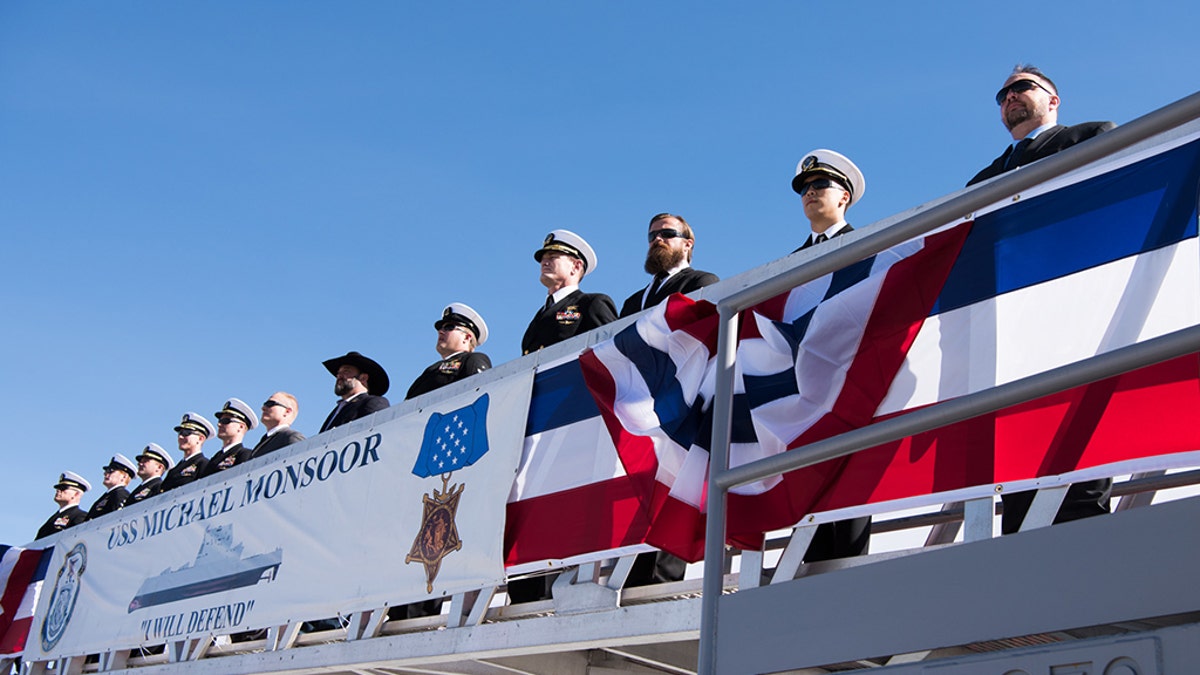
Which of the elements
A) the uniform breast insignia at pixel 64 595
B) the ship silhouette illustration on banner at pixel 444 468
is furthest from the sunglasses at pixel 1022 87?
the uniform breast insignia at pixel 64 595

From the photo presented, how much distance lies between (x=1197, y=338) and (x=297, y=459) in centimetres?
532

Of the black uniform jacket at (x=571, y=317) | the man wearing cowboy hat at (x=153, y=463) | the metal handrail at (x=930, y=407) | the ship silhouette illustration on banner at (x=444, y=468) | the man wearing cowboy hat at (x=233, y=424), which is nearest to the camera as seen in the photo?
the metal handrail at (x=930, y=407)

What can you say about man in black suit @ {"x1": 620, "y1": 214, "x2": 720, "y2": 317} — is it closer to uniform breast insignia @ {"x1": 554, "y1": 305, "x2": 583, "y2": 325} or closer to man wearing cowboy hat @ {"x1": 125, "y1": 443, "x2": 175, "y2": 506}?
uniform breast insignia @ {"x1": 554, "y1": 305, "x2": 583, "y2": 325}

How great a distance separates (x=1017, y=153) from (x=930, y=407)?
2.70 m

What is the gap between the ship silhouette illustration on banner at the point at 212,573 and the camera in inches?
258

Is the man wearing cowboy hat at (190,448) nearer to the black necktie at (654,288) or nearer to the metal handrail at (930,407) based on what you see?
the black necktie at (654,288)

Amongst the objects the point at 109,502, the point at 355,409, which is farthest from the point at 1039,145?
the point at 109,502

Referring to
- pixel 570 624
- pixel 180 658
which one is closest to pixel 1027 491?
pixel 570 624

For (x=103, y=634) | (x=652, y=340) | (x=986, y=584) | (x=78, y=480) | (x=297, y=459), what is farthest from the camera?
(x=78, y=480)

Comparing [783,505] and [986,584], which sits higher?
[783,505]

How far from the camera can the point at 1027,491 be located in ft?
9.95

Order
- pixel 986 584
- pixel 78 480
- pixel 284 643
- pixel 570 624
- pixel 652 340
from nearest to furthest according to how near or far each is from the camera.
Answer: pixel 986 584 → pixel 652 340 → pixel 570 624 → pixel 284 643 → pixel 78 480

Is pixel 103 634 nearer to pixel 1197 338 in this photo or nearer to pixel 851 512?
pixel 851 512

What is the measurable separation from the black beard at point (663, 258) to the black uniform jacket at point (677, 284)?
2.4 inches
